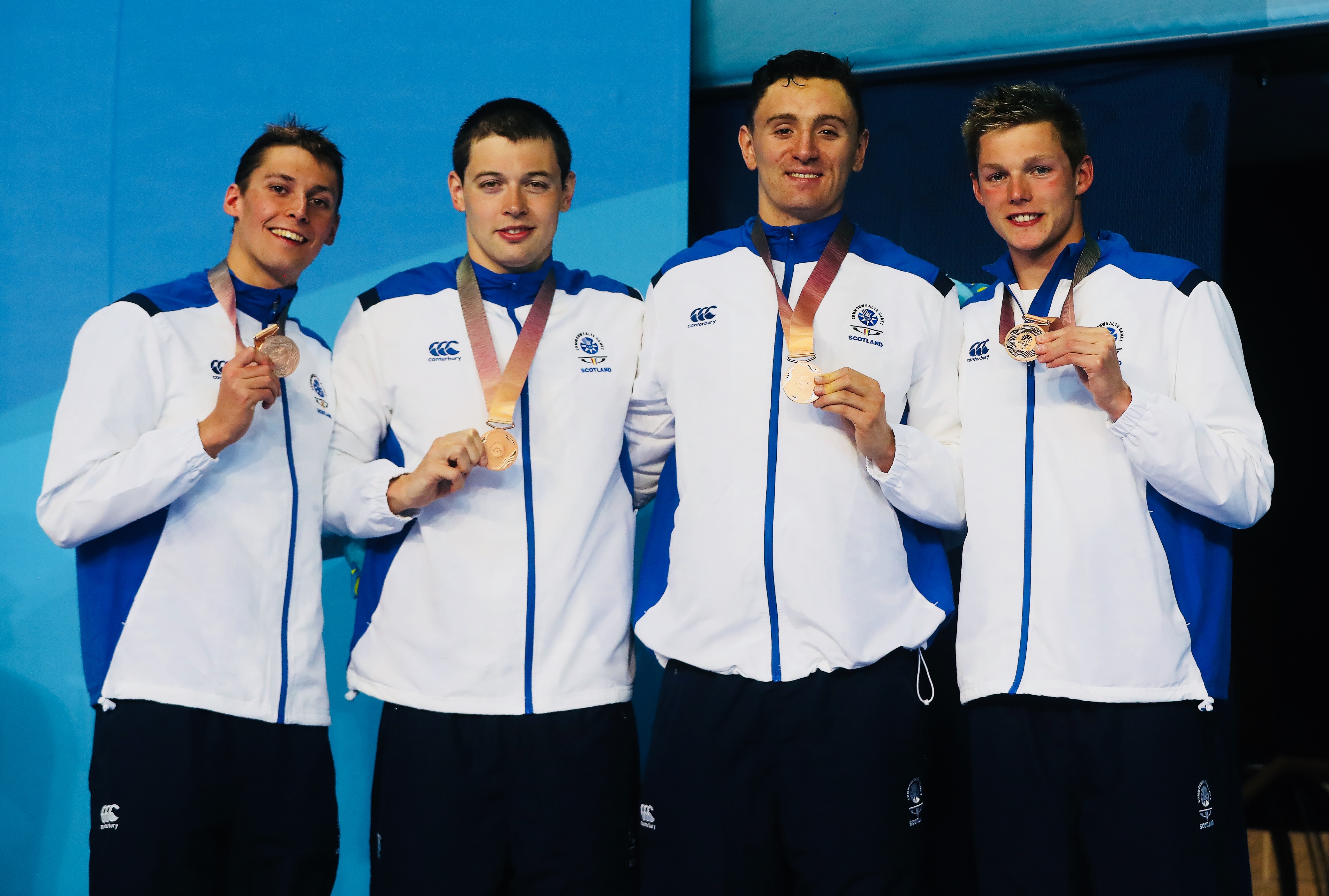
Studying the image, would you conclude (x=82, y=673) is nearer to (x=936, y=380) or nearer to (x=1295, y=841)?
(x=936, y=380)

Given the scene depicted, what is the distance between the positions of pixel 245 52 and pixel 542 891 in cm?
314

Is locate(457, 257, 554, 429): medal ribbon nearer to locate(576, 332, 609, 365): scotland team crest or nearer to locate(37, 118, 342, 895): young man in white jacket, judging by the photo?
locate(576, 332, 609, 365): scotland team crest

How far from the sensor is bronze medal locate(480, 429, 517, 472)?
8.12 feet

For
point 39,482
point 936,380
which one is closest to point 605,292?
point 936,380

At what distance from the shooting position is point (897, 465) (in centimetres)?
245

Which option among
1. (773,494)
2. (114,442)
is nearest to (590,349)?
(773,494)

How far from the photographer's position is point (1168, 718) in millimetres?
2412

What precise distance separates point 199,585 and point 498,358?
0.84m

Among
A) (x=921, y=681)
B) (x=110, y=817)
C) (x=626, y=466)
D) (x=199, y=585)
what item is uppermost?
(x=626, y=466)

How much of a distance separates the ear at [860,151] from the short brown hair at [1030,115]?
0.28 metres

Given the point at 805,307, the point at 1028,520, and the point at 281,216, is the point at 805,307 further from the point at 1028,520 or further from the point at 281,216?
the point at 281,216

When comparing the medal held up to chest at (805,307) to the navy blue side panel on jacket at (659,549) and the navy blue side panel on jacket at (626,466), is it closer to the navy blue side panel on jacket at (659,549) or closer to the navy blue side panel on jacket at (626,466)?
the navy blue side panel on jacket at (659,549)

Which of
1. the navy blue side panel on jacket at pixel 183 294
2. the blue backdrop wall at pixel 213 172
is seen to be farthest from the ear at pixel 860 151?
the navy blue side panel on jacket at pixel 183 294

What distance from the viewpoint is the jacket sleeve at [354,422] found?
2.69 meters
